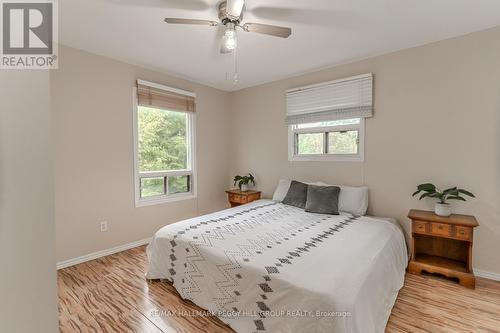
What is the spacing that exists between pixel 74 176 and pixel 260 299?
257cm

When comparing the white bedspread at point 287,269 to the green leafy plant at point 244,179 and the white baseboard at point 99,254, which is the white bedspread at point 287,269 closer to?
the white baseboard at point 99,254

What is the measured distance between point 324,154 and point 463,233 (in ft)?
5.87

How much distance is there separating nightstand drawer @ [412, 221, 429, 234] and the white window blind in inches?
55.5

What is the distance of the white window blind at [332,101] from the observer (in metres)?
3.15

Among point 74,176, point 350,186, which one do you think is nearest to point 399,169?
point 350,186

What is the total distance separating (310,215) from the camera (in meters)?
2.96

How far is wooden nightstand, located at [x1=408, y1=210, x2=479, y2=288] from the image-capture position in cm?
232

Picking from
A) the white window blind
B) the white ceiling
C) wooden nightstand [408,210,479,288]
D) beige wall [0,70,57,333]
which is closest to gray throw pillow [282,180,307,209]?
the white window blind

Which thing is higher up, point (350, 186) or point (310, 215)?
point (350, 186)

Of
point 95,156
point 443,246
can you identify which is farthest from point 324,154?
point 95,156

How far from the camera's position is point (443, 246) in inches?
108

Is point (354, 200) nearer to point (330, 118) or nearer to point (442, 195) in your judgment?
point (442, 195)

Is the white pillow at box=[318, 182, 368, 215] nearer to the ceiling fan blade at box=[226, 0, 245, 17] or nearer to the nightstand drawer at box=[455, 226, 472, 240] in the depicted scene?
the nightstand drawer at box=[455, 226, 472, 240]

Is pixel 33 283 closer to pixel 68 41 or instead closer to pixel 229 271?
pixel 229 271
